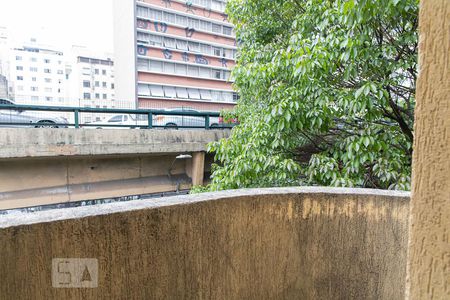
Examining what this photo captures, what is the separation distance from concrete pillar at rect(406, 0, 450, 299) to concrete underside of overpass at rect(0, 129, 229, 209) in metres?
5.51

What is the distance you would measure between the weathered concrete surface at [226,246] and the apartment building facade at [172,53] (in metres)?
20.2

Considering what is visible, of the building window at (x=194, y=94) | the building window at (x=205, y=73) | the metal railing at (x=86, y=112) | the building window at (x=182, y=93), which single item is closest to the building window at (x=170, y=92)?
the building window at (x=182, y=93)

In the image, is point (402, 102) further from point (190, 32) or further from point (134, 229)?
point (190, 32)

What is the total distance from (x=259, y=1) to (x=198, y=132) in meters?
3.03

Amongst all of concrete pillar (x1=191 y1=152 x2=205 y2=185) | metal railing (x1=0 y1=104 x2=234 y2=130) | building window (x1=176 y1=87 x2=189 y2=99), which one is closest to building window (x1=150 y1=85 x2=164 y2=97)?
building window (x1=176 y1=87 x2=189 y2=99)

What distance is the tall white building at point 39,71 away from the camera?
41.2 meters

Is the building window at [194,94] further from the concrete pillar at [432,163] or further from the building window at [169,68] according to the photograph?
the concrete pillar at [432,163]

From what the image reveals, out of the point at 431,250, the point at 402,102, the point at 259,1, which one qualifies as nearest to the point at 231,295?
the point at 431,250

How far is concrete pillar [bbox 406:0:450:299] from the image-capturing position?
1.98 feet

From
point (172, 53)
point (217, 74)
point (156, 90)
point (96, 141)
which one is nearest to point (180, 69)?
point (172, 53)

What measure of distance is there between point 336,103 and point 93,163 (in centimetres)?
479

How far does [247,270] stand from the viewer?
1.53 m

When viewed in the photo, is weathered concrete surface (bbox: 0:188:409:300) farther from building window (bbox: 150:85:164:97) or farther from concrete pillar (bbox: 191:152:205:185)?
building window (bbox: 150:85:164:97)

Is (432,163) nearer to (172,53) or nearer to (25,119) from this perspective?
(25,119)
